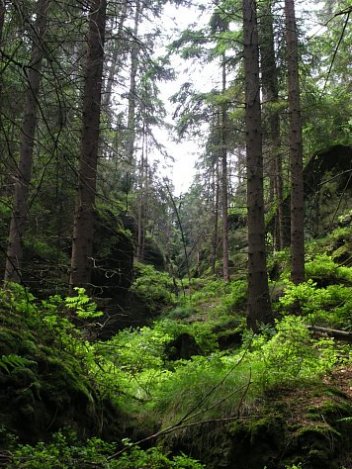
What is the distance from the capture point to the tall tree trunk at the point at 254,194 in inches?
354

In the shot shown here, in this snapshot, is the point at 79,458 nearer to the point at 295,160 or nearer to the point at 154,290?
the point at 295,160

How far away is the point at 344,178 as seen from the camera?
14.6 meters

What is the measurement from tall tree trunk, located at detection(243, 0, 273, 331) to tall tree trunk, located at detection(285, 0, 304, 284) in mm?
1416

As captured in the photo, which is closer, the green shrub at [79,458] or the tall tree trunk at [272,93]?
the green shrub at [79,458]

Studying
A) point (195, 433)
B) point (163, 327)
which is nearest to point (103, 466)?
point (195, 433)

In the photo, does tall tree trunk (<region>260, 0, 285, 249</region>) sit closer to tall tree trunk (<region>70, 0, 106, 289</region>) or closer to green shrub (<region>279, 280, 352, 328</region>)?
green shrub (<region>279, 280, 352, 328</region>)

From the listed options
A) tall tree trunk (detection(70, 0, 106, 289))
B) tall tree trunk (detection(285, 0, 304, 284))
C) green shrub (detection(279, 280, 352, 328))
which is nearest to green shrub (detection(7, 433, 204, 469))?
tall tree trunk (detection(70, 0, 106, 289))

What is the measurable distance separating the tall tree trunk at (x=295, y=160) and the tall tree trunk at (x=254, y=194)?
1.42 meters

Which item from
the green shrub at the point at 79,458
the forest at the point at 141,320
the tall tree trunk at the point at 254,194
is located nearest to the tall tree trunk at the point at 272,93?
the forest at the point at 141,320

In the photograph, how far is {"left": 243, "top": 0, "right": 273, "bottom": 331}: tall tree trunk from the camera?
9.00m

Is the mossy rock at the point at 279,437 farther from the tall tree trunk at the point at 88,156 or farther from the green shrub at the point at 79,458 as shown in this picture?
the tall tree trunk at the point at 88,156

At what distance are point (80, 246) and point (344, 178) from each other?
997cm

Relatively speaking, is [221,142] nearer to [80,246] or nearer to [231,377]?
[80,246]

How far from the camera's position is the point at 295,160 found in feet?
37.3
